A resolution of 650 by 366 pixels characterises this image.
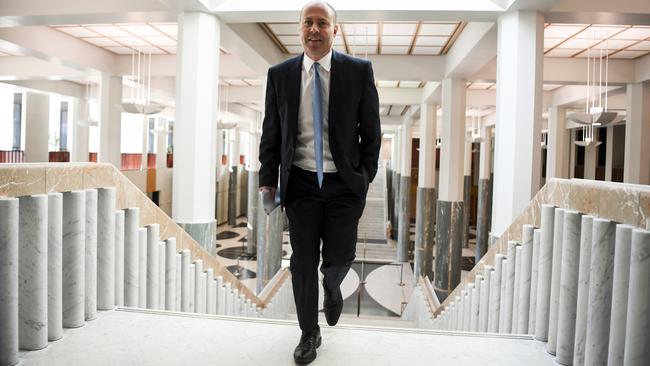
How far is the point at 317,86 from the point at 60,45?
10287 millimetres

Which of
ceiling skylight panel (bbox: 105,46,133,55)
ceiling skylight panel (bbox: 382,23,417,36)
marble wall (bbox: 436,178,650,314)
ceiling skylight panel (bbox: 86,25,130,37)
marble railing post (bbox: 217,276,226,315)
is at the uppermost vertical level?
ceiling skylight panel (bbox: 382,23,417,36)

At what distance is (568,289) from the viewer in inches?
103

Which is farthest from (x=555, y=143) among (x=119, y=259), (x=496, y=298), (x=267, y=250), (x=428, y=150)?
(x=119, y=259)

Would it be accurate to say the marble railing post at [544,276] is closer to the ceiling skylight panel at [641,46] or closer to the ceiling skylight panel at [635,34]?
the ceiling skylight panel at [635,34]

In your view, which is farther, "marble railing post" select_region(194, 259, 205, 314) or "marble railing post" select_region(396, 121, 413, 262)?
"marble railing post" select_region(396, 121, 413, 262)

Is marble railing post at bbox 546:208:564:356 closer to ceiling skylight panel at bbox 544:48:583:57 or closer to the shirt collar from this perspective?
the shirt collar

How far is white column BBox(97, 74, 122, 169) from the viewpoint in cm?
1217

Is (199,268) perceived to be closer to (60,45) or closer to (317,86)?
(317,86)

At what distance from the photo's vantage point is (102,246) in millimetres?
3160

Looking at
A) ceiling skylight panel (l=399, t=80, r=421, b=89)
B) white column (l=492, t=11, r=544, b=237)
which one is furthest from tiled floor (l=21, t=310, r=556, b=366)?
ceiling skylight panel (l=399, t=80, r=421, b=89)

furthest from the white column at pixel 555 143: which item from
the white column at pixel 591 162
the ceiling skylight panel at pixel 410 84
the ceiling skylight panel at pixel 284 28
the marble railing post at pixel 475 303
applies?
the marble railing post at pixel 475 303

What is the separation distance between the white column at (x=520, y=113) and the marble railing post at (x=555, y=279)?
3886 millimetres

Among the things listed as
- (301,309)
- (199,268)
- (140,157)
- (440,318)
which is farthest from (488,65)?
(140,157)

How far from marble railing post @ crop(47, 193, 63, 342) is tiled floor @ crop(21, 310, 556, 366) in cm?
10
